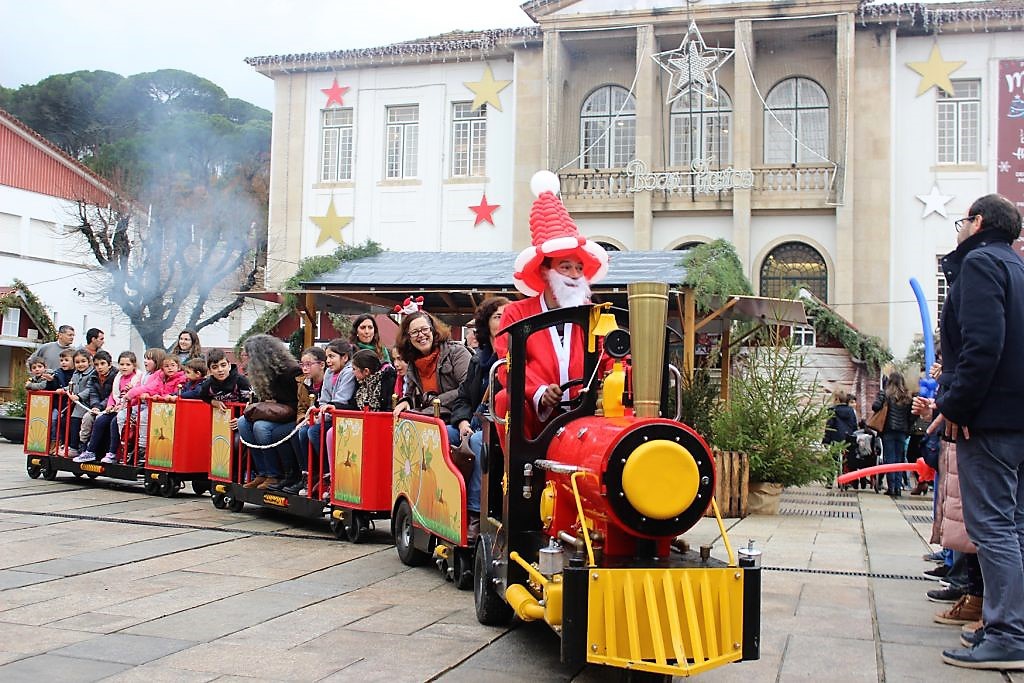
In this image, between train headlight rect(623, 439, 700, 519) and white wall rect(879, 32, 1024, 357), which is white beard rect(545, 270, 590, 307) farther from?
white wall rect(879, 32, 1024, 357)

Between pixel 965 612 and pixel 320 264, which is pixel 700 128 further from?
pixel 965 612

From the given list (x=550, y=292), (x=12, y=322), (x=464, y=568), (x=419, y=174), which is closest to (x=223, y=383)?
(x=464, y=568)

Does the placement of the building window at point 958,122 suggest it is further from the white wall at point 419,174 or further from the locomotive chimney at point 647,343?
the locomotive chimney at point 647,343

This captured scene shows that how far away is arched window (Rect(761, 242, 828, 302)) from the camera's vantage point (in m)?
26.8

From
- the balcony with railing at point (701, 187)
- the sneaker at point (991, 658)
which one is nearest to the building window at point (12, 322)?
the balcony with railing at point (701, 187)

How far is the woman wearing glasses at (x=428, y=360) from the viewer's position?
7832 millimetres

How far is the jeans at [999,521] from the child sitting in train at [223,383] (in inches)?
302

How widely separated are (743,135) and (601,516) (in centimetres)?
2368

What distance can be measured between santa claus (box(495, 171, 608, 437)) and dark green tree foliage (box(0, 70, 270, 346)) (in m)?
29.4

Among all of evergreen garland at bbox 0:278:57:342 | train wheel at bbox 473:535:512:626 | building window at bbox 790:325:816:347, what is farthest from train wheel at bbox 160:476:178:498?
evergreen garland at bbox 0:278:57:342

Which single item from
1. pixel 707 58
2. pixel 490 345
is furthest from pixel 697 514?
pixel 707 58

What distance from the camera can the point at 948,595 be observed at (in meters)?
6.68

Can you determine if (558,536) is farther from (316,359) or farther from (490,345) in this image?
(316,359)

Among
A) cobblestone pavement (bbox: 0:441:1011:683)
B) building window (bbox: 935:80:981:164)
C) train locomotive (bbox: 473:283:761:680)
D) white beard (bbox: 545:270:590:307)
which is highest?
building window (bbox: 935:80:981:164)
